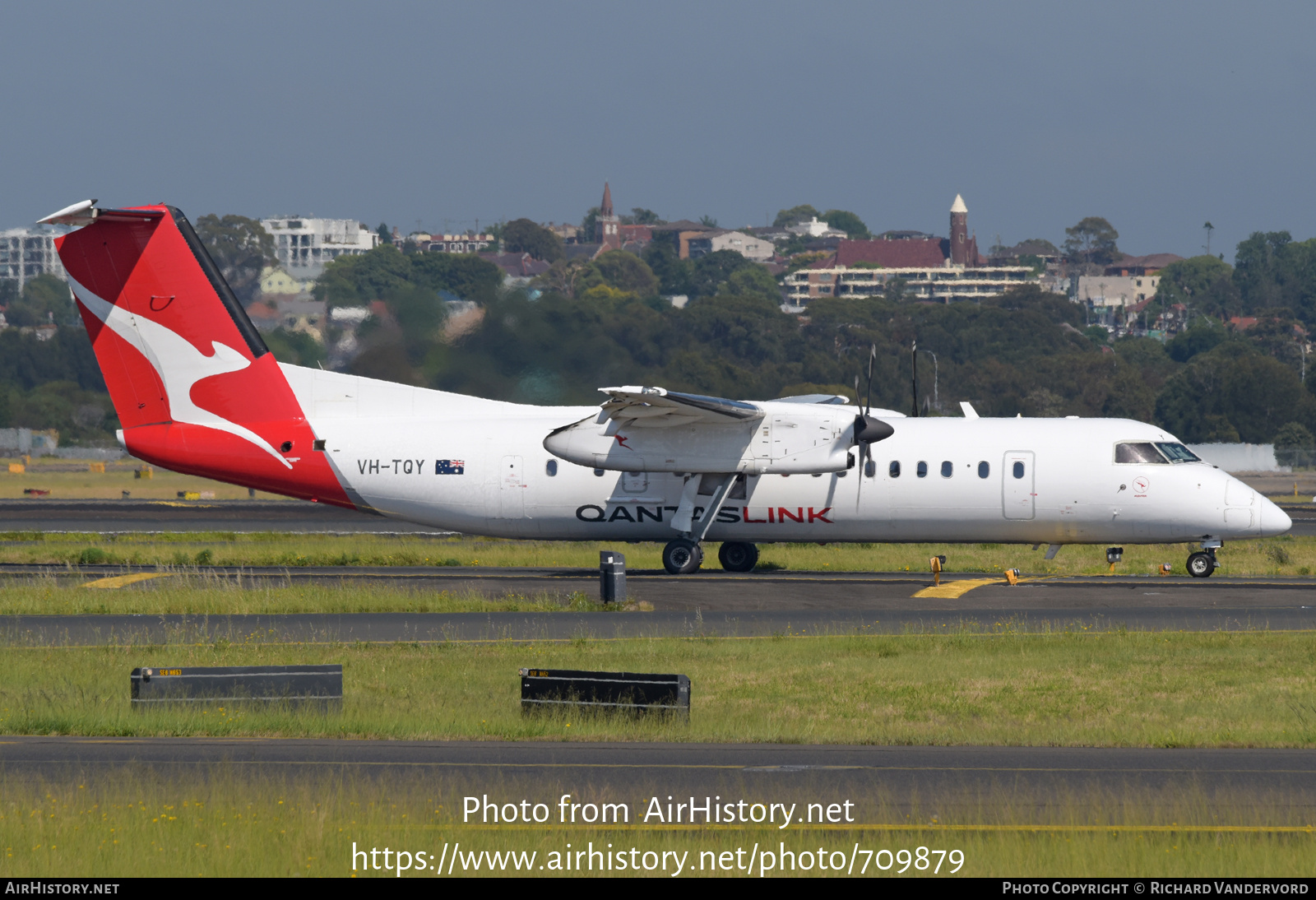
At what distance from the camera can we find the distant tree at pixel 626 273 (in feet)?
419

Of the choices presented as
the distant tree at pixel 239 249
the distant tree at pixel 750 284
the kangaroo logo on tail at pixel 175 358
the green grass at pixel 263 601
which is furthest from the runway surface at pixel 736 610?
the distant tree at pixel 750 284

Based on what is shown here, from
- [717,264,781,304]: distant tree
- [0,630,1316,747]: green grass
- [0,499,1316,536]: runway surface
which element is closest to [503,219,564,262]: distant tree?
[717,264,781,304]: distant tree

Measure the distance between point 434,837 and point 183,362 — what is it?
72.2ft

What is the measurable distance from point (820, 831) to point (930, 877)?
1.23 m

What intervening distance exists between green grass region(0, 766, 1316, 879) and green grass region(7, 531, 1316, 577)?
20.6 metres

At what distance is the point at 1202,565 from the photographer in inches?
1128

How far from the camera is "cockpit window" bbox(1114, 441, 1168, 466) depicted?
1120 inches

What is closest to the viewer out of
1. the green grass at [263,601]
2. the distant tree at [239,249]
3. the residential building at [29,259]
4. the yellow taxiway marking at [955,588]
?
the green grass at [263,601]

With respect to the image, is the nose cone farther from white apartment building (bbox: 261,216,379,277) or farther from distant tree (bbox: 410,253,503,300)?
white apartment building (bbox: 261,216,379,277)

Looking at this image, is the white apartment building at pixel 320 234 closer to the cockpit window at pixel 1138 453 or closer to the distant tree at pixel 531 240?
the distant tree at pixel 531 240

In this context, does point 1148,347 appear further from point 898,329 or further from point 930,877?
point 930,877

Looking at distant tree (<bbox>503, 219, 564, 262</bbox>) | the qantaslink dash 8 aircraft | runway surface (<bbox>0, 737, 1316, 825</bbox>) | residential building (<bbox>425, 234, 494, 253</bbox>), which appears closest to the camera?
runway surface (<bbox>0, 737, 1316, 825</bbox>)

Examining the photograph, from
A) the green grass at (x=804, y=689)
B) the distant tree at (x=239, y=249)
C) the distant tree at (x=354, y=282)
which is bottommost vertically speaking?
the green grass at (x=804, y=689)

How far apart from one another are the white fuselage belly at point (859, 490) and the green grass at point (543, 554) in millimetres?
2205
